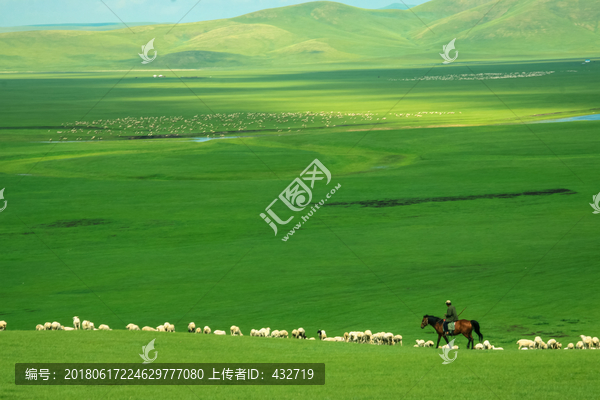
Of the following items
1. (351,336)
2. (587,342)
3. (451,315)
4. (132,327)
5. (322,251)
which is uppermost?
(322,251)

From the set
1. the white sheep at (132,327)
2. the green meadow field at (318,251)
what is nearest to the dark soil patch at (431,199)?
the green meadow field at (318,251)

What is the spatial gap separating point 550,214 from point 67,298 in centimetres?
2714

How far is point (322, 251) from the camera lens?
33625 mm

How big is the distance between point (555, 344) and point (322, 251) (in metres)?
15.5

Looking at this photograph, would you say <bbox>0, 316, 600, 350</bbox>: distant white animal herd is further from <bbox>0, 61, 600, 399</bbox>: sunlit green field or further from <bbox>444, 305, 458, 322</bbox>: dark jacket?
<bbox>444, 305, 458, 322</bbox>: dark jacket

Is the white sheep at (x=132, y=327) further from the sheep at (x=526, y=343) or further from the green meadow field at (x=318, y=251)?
the sheep at (x=526, y=343)

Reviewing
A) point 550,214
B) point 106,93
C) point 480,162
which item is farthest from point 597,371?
point 106,93

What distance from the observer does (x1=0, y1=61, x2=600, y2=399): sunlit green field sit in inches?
661

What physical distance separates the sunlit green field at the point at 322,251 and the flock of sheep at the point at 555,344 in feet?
3.08

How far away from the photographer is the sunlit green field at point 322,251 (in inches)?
661

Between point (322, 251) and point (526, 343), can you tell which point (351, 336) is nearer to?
point (526, 343)

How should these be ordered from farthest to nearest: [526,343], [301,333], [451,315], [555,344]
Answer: [301,333] < [526,343] < [555,344] < [451,315]

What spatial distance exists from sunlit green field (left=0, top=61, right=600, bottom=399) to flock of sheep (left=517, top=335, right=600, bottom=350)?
37.0 inches

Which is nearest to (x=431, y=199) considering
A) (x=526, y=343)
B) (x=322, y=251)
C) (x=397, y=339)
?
(x=322, y=251)
